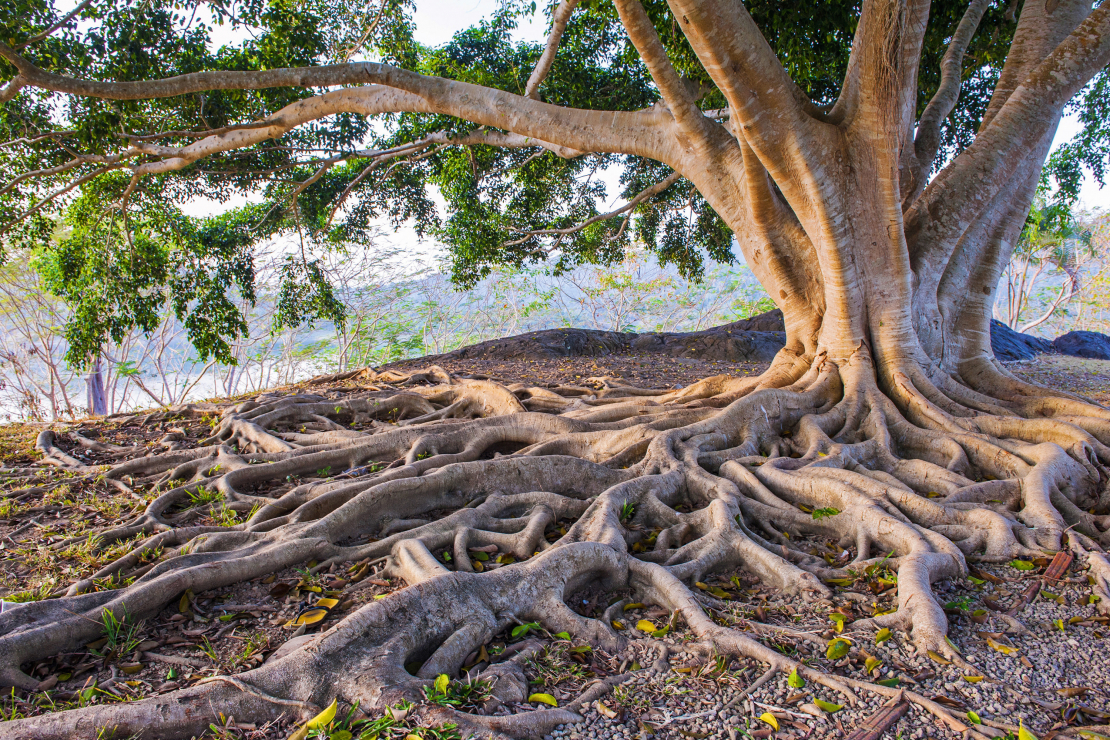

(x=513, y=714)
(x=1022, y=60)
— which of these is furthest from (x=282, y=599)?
(x=1022, y=60)

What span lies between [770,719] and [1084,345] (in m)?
16.7

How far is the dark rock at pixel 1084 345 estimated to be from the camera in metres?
13.6

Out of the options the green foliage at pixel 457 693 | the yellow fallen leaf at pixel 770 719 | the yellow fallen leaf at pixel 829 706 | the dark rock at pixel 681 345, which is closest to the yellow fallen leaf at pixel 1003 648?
the yellow fallen leaf at pixel 829 706

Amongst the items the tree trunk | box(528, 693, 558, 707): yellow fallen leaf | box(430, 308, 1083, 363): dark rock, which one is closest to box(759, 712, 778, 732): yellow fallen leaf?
box(528, 693, 558, 707): yellow fallen leaf

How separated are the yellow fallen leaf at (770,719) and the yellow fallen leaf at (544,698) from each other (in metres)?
0.68

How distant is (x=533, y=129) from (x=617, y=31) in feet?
12.0

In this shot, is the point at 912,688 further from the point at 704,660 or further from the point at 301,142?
the point at 301,142

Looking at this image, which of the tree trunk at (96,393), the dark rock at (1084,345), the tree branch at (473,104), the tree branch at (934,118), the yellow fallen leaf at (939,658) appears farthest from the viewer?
the tree trunk at (96,393)

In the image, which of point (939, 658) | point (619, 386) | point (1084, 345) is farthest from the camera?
point (1084, 345)

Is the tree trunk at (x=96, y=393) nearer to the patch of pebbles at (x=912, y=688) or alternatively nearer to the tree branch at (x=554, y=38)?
the tree branch at (x=554, y=38)

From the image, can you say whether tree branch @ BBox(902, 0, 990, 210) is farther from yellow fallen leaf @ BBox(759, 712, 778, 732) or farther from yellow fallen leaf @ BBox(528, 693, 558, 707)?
yellow fallen leaf @ BBox(528, 693, 558, 707)

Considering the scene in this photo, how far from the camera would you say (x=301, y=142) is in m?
8.66

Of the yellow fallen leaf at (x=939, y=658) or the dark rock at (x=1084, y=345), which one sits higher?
the yellow fallen leaf at (x=939, y=658)

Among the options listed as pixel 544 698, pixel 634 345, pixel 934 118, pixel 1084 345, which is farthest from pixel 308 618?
pixel 1084 345
